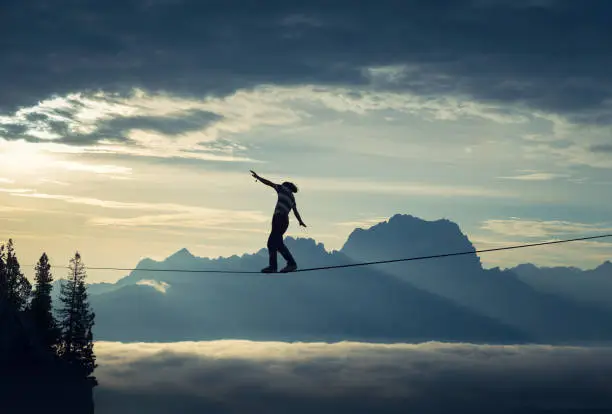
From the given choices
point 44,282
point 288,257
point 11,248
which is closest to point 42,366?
point 44,282

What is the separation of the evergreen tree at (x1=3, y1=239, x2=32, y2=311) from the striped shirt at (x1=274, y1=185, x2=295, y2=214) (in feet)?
254

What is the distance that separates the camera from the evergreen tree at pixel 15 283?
93.6 meters

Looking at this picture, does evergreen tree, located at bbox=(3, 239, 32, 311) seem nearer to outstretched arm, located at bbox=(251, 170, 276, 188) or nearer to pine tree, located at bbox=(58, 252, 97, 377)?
pine tree, located at bbox=(58, 252, 97, 377)

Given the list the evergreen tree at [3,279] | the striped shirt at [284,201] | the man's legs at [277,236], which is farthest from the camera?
the evergreen tree at [3,279]

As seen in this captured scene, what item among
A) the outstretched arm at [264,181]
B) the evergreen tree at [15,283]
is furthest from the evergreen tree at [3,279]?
→ the outstretched arm at [264,181]

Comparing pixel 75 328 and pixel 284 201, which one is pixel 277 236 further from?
A: pixel 75 328

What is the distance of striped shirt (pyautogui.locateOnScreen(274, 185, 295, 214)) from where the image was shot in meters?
25.7

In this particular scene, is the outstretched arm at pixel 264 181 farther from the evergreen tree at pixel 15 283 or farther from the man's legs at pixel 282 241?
the evergreen tree at pixel 15 283

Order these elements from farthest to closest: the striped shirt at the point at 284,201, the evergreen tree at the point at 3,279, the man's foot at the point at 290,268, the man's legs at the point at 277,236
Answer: the evergreen tree at the point at 3,279 < the striped shirt at the point at 284,201 < the man's legs at the point at 277,236 < the man's foot at the point at 290,268

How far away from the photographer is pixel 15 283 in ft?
313

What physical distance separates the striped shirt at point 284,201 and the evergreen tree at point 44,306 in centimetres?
7423

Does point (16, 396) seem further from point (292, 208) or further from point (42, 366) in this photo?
point (292, 208)

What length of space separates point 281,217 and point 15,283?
80.9 m

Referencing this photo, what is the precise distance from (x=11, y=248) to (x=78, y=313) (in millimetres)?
14454
